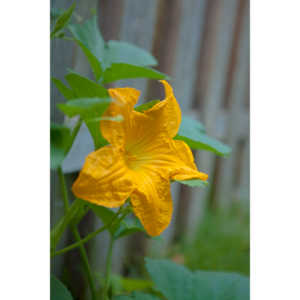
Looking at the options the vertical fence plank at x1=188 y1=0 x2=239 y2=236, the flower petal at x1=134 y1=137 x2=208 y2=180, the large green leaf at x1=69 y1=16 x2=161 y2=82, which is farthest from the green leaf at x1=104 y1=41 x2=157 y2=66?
the vertical fence plank at x1=188 y1=0 x2=239 y2=236

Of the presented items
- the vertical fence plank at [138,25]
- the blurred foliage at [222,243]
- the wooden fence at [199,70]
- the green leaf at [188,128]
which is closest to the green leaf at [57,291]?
the green leaf at [188,128]

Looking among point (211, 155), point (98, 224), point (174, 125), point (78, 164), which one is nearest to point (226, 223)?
point (211, 155)

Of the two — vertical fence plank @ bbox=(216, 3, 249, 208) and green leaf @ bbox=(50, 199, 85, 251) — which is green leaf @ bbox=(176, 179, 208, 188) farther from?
vertical fence plank @ bbox=(216, 3, 249, 208)

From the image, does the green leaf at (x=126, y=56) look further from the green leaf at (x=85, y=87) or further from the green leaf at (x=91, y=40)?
the green leaf at (x=85, y=87)

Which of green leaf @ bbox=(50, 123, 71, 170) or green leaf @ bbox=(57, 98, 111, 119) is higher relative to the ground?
green leaf @ bbox=(57, 98, 111, 119)

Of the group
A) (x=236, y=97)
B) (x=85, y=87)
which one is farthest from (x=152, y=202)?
(x=236, y=97)
